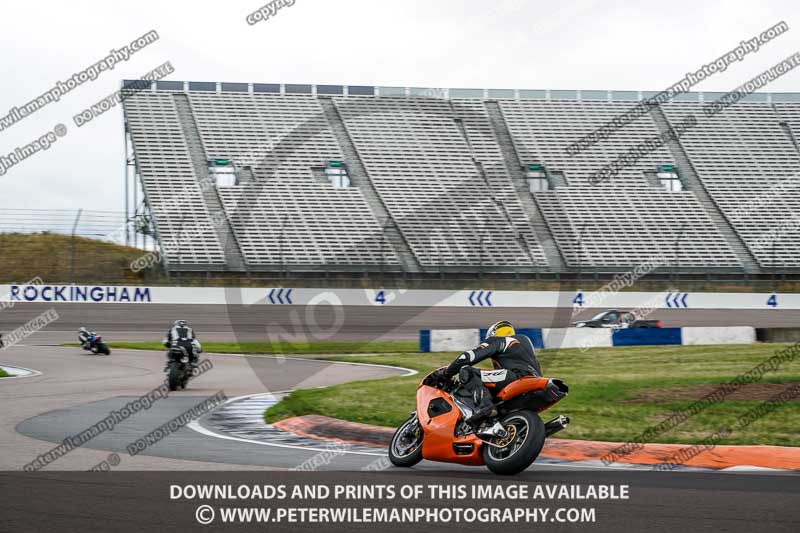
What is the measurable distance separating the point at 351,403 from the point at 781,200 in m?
42.1

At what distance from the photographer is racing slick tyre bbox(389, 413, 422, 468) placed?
847 centimetres

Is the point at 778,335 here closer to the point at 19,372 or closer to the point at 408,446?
the point at 408,446

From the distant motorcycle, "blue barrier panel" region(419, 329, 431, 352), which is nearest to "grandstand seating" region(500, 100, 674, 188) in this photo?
"blue barrier panel" region(419, 329, 431, 352)

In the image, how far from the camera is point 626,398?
12.8 m

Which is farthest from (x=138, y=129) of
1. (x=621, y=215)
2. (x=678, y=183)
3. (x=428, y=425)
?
(x=428, y=425)

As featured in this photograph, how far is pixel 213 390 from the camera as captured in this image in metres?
17.3

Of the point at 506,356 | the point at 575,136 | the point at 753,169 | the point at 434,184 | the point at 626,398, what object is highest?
the point at 575,136

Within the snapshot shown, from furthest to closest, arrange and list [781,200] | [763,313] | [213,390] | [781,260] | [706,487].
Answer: [781,200] < [781,260] < [763,313] < [213,390] < [706,487]

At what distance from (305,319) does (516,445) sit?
29903 millimetres

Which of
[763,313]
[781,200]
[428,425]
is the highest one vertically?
[781,200]

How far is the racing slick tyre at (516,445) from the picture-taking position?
7.59 metres

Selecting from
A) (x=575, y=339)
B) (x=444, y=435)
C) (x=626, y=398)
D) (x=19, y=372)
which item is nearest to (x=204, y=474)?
(x=444, y=435)

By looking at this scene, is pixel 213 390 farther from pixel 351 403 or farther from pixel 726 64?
pixel 726 64

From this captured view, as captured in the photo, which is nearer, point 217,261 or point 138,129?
point 217,261
